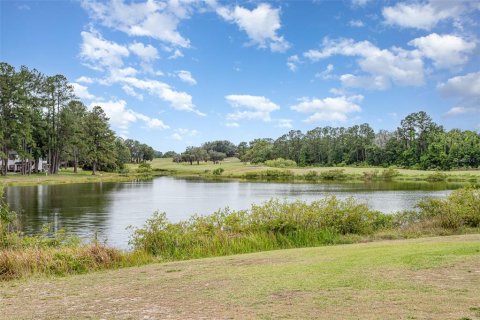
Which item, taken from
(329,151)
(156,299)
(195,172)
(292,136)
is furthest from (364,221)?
(292,136)

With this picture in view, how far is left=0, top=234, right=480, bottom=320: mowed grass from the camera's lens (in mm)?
6809

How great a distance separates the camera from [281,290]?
837 centimetres

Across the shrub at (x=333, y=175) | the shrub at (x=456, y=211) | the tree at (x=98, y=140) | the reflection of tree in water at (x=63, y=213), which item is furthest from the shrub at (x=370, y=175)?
the shrub at (x=456, y=211)

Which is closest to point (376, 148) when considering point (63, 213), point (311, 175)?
point (311, 175)

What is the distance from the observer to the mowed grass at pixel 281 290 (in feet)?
22.3

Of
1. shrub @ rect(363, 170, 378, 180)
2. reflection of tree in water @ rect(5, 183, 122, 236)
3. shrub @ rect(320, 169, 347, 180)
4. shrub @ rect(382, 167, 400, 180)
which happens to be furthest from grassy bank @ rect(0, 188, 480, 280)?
shrub @ rect(382, 167, 400, 180)

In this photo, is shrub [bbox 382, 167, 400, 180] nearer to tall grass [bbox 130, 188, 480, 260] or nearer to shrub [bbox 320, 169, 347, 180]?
shrub [bbox 320, 169, 347, 180]

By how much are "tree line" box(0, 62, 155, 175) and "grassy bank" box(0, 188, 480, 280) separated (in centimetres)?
6438

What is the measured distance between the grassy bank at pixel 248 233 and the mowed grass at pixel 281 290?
5.75 feet

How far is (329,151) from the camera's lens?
6348 inches

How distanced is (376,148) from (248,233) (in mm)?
133127

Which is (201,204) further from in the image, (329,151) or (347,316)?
(329,151)

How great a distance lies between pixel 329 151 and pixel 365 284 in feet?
513

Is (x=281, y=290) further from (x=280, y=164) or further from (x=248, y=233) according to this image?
(x=280, y=164)
